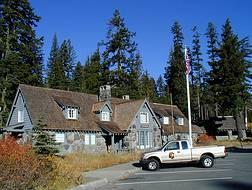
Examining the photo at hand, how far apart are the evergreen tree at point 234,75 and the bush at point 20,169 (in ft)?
177

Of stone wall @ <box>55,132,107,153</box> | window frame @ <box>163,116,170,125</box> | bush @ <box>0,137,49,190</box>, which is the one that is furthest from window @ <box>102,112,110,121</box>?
bush @ <box>0,137,49,190</box>

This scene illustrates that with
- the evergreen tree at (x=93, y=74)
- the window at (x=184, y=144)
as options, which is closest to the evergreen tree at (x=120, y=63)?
the evergreen tree at (x=93, y=74)

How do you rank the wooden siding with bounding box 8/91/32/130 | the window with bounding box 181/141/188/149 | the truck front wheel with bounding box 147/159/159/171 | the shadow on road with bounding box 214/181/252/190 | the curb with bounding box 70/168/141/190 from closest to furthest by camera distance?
the shadow on road with bounding box 214/181/252/190 → the curb with bounding box 70/168/141/190 → the truck front wheel with bounding box 147/159/159/171 → the window with bounding box 181/141/188/149 → the wooden siding with bounding box 8/91/32/130

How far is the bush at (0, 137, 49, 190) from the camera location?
1220 centimetres

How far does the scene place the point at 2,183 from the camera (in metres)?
12.0

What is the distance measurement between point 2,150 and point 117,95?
5507cm

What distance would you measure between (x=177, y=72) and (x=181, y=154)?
59.9 meters

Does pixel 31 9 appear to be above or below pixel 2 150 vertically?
above

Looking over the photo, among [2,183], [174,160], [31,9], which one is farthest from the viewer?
[31,9]

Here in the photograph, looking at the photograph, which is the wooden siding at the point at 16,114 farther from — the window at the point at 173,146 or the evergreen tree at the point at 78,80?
the evergreen tree at the point at 78,80

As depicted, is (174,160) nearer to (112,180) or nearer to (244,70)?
(112,180)

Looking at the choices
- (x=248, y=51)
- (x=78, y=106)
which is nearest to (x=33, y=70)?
(x=78, y=106)

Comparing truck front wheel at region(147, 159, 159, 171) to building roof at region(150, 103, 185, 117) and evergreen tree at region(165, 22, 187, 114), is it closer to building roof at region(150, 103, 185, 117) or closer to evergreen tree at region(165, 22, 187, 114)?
building roof at region(150, 103, 185, 117)

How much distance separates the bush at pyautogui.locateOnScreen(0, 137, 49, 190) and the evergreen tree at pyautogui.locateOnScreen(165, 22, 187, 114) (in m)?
67.1
